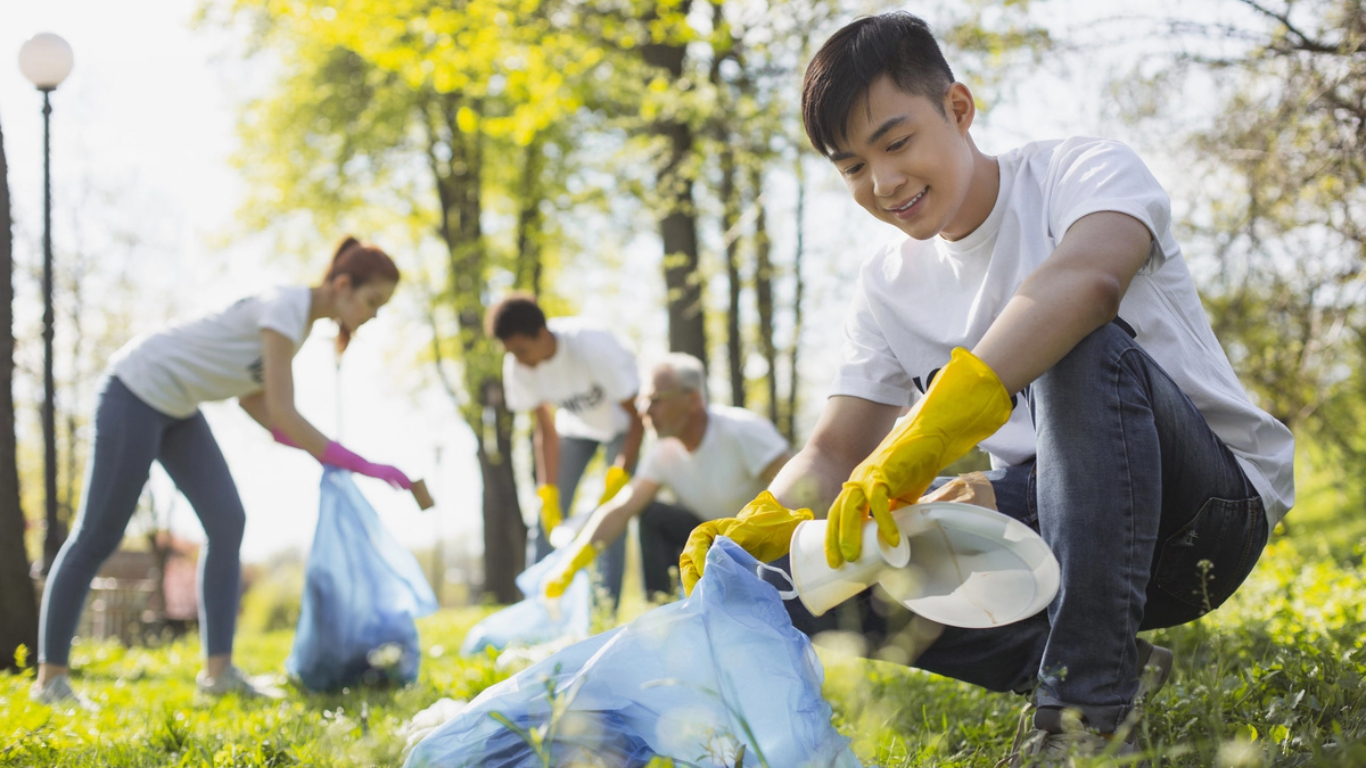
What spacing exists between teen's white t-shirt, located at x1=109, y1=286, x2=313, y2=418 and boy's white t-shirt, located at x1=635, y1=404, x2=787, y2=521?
1532 mm

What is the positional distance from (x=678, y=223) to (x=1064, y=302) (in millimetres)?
7166

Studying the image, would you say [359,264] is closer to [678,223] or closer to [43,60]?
[43,60]

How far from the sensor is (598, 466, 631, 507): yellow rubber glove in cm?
436

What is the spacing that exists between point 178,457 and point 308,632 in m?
0.75

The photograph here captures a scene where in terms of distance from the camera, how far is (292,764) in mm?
1745

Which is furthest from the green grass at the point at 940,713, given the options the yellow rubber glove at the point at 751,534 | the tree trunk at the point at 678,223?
the tree trunk at the point at 678,223

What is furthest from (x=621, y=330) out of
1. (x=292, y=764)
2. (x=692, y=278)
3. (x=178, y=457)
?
(x=292, y=764)

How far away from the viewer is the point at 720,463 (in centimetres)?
404

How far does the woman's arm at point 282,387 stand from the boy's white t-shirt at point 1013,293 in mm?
2046

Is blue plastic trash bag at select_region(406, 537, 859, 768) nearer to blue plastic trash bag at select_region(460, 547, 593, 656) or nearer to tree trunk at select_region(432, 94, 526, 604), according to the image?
blue plastic trash bag at select_region(460, 547, 593, 656)

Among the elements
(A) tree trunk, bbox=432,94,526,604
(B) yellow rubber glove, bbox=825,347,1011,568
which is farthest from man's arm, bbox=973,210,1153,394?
(A) tree trunk, bbox=432,94,526,604

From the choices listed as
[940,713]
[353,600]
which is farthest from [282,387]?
[940,713]

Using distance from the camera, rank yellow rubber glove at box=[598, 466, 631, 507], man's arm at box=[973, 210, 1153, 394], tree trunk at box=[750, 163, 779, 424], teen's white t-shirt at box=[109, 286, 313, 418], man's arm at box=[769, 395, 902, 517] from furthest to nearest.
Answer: tree trunk at box=[750, 163, 779, 424] < yellow rubber glove at box=[598, 466, 631, 507] < teen's white t-shirt at box=[109, 286, 313, 418] < man's arm at box=[769, 395, 902, 517] < man's arm at box=[973, 210, 1153, 394]

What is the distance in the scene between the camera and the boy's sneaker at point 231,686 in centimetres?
304
